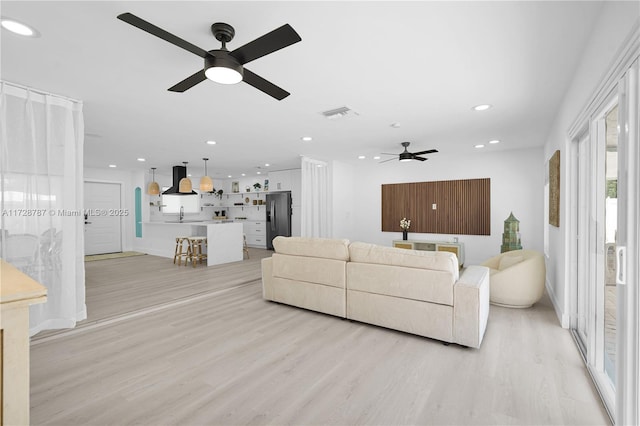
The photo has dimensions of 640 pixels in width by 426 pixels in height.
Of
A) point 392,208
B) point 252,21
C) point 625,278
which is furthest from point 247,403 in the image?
point 392,208

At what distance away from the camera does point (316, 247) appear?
361 centimetres

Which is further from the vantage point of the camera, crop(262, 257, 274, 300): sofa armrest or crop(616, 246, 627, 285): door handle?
crop(262, 257, 274, 300): sofa armrest

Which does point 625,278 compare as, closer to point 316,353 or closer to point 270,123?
point 316,353

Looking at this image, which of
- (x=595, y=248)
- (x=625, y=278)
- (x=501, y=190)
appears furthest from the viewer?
(x=501, y=190)

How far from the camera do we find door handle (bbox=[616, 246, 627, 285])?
57.0 inches

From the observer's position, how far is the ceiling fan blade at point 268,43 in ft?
5.31

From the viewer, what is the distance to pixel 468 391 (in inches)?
81.7

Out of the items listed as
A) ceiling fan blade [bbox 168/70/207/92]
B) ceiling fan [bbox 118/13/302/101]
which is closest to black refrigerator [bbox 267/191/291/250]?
ceiling fan blade [bbox 168/70/207/92]

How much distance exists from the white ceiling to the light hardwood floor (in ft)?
7.84

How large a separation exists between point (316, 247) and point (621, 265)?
2596 millimetres

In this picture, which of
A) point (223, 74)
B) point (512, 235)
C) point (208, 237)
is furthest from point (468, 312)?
point (208, 237)

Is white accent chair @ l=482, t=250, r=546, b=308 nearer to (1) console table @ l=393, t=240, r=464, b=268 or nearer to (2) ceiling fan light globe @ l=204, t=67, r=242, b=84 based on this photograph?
(1) console table @ l=393, t=240, r=464, b=268

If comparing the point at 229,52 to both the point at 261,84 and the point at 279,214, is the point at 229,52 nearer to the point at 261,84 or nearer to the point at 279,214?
the point at 261,84

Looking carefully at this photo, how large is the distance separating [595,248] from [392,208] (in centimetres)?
512
